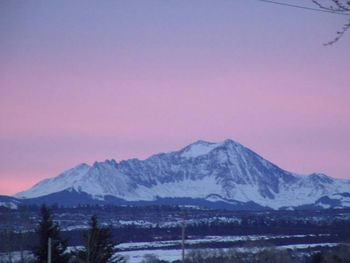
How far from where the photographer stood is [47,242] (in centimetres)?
3556

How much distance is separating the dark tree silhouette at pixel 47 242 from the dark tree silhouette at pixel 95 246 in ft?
3.28

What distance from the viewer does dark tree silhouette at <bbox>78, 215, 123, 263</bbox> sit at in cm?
3641

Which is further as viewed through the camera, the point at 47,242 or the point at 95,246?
the point at 95,246

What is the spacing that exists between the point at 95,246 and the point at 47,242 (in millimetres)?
2541

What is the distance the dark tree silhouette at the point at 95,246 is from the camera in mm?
36406

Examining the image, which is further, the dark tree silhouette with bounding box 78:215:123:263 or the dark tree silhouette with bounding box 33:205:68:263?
the dark tree silhouette with bounding box 78:215:123:263

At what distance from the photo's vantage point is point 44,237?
36.3m

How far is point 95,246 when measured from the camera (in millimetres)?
37219

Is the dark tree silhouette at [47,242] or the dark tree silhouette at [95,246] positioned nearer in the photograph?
the dark tree silhouette at [47,242]

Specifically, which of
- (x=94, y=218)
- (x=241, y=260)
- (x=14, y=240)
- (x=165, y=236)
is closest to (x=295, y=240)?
(x=165, y=236)

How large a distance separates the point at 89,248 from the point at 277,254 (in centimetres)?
4185

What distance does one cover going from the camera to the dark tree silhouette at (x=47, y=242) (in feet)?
116

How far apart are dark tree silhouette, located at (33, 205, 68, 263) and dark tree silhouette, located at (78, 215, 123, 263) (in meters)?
1.00

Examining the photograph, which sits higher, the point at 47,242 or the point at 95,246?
the point at 47,242
